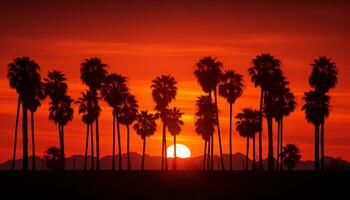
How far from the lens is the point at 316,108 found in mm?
117250

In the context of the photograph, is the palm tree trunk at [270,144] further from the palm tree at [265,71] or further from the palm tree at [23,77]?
the palm tree at [23,77]

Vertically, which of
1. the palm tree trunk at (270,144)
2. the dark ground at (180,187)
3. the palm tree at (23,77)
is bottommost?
the dark ground at (180,187)

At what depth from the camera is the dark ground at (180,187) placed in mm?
72562

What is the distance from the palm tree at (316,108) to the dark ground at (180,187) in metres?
19.2

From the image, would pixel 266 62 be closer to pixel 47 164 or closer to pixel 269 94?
pixel 269 94

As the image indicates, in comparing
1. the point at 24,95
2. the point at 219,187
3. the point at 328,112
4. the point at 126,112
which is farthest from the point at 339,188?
the point at 126,112

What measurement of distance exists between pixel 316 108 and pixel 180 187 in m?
40.3

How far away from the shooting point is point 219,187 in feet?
273

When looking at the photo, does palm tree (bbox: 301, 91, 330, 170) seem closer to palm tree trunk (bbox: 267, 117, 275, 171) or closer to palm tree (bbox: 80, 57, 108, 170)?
palm tree trunk (bbox: 267, 117, 275, 171)

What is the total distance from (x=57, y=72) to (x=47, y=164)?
97.3 feet

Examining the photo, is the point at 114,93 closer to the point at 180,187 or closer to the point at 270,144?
the point at 270,144

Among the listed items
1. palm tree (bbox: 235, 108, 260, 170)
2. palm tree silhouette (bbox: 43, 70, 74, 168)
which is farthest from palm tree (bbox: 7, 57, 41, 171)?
palm tree (bbox: 235, 108, 260, 170)

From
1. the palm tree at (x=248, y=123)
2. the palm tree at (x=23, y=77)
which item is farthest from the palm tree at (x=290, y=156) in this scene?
the palm tree at (x=23, y=77)

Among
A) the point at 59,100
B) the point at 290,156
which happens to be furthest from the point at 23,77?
the point at 290,156
